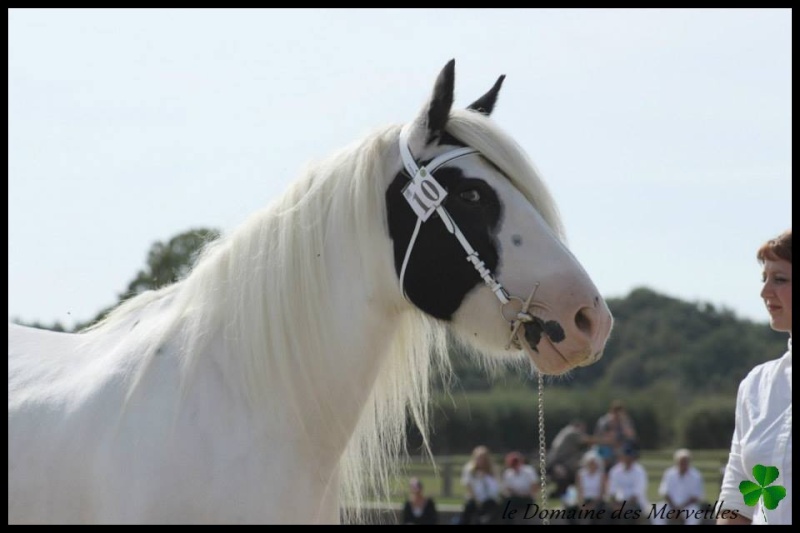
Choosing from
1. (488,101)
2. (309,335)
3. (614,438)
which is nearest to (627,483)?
(614,438)

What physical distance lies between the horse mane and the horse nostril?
1.24ft

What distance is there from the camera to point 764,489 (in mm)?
3844

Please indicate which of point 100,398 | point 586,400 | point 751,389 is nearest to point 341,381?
point 100,398

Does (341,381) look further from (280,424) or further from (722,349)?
(722,349)

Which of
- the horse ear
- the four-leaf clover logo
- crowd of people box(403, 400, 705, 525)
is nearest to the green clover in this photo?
the four-leaf clover logo

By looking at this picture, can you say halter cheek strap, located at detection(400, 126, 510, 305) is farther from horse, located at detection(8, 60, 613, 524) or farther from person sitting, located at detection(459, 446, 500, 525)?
person sitting, located at detection(459, 446, 500, 525)

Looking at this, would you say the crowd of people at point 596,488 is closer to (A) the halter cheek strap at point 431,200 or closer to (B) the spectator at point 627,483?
(B) the spectator at point 627,483

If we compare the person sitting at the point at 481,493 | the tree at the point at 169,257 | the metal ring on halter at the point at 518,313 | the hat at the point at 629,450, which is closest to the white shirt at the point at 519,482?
the person sitting at the point at 481,493

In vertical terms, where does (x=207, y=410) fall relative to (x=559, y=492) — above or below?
above

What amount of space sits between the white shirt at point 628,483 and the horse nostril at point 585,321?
1244cm

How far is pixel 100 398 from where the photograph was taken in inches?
145

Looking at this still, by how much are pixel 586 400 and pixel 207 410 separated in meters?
39.0

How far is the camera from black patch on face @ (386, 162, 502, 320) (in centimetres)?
371

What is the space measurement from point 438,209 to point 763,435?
146 cm
